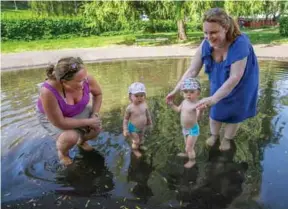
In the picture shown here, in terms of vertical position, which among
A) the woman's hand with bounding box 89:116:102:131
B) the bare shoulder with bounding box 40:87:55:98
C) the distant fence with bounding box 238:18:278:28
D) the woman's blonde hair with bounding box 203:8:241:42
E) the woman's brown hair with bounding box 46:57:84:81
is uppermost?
the woman's blonde hair with bounding box 203:8:241:42

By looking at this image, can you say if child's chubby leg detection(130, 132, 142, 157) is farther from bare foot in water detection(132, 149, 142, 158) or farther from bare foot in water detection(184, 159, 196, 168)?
bare foot in water detection(184, 159, 196, 168)

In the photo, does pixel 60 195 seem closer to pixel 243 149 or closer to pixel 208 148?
pixel 208 148

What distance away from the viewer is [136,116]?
4.09 metres

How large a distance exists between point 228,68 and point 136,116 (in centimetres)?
124

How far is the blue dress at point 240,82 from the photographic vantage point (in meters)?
3.49

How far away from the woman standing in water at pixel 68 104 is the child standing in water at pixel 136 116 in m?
0.40

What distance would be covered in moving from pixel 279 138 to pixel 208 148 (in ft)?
3.43

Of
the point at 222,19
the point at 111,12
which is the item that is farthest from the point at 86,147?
the point at 111,12

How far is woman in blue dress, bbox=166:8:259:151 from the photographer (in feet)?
11.1

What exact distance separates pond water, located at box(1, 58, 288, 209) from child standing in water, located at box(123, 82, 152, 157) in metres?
0.23

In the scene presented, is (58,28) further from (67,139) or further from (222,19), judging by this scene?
(222,19)

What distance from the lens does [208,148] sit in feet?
14.0

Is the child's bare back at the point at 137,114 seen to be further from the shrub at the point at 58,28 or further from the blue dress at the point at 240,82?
the shrub at the point at 58,28

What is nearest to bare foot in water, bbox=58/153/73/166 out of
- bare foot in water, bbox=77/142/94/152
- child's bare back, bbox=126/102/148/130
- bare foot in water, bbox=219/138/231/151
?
bare foot in water, bbox=77/142/94/152
